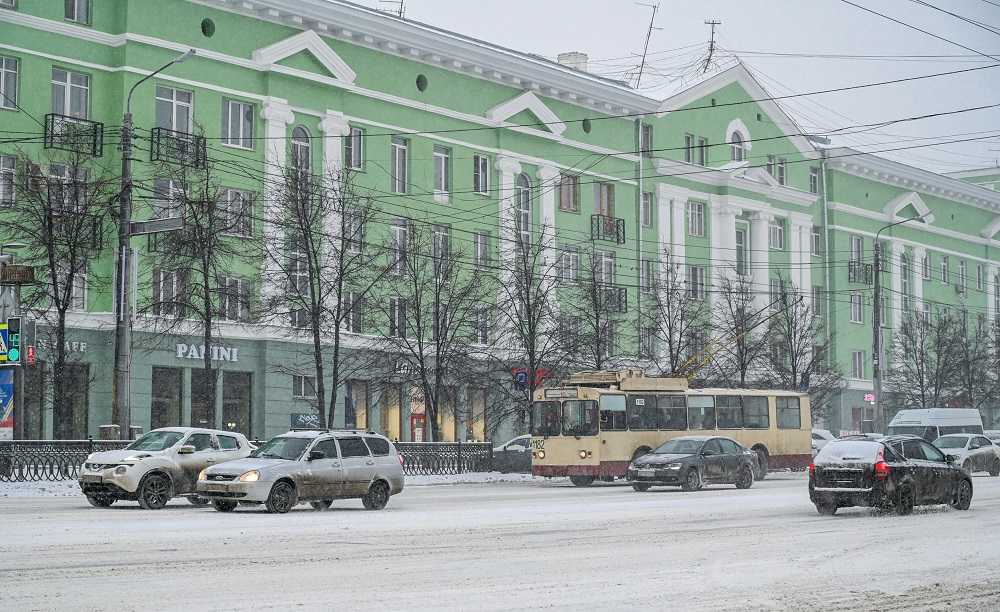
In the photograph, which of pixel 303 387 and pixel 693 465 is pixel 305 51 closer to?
pixel 303 387

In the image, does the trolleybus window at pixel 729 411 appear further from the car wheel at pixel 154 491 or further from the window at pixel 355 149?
the car wheel at pixel 154 491

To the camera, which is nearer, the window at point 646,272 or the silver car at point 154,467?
the silver car at point 154,467

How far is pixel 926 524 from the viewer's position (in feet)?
74.2

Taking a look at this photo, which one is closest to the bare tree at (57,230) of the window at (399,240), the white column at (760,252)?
the window at (399,240)

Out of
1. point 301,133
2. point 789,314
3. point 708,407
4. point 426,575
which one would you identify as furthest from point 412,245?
point 426,575

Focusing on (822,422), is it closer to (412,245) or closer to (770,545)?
(412,245)

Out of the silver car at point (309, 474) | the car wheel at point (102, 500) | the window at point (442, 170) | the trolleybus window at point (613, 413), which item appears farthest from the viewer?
the window at point (442, 170)

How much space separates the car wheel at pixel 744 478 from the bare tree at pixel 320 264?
42.4ft

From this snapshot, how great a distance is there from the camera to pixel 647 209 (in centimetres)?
6644

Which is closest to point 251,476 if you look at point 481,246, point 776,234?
point 481,246

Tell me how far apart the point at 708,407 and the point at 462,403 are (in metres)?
14.7

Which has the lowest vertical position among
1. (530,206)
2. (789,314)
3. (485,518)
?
(485,518)

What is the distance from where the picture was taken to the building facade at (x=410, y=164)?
44.8 m

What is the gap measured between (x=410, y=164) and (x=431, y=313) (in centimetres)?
623
